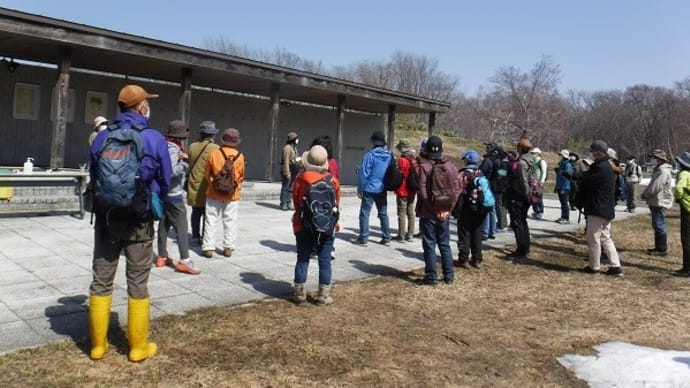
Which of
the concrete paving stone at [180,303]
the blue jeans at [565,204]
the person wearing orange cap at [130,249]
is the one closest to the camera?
the person wearing orange cap at [130,249]

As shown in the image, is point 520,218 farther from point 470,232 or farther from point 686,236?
point 686,236

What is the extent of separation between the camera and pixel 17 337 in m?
4.04

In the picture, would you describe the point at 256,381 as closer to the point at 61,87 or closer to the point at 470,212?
the point at 470,212

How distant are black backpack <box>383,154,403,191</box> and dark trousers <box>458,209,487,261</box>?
1.27m

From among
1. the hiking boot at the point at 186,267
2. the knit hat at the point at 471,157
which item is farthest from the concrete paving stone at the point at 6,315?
the knit hat at the point at 471,157

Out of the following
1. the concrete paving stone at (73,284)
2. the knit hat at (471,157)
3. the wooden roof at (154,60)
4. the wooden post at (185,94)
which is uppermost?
the wooden roof at (154,60)

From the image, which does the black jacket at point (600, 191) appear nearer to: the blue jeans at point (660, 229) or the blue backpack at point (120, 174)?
the blue jeans at point (660, 229)

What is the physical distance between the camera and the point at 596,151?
7.35 m

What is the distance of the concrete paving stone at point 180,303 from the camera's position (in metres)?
4.93

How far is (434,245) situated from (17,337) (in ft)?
13.8

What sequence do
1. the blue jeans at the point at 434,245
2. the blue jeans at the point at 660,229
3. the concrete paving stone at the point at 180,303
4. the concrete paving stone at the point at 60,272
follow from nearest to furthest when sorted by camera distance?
the concrete paving stone at the point at 180,303
the concrete paving stone at the point at 60,272
the blue jeans at the point at 434,245
the blue jeans at the point at 660,229

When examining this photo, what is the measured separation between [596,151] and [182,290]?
552 centimetres

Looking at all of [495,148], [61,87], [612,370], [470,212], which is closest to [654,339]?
[612,370]

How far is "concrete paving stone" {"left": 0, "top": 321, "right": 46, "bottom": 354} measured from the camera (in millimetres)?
3887
